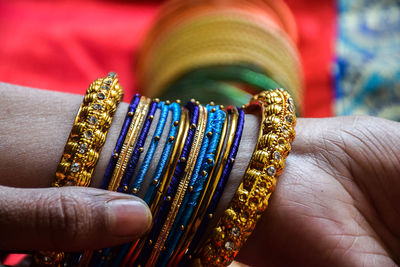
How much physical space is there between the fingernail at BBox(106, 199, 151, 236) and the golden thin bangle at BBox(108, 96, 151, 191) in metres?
0.08

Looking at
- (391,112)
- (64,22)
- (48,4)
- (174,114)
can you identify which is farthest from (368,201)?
(48,4)

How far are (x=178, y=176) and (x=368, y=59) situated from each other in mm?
1066

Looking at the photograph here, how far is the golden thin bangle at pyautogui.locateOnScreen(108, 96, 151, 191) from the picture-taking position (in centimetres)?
61

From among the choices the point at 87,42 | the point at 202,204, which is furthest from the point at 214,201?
the point at 87,42

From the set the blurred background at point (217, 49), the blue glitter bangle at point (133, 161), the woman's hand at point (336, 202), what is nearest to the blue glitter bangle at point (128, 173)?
the blue glitter bangle at point (133, 161)

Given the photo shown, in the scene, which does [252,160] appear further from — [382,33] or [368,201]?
[382,33]

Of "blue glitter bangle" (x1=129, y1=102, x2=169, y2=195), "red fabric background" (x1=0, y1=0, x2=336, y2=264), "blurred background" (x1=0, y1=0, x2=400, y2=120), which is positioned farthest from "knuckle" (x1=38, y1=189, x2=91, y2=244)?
"red fabric background" (x1=0, y1=0, x2=336, y2=264)

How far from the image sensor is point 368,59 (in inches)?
56.1

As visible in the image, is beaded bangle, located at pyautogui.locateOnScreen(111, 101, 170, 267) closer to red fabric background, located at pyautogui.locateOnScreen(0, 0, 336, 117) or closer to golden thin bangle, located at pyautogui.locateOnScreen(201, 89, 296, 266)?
golden thin bangle, located at pyautogui.locateOnScreen(201, 89, 296, 266)

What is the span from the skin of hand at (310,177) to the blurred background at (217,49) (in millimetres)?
401

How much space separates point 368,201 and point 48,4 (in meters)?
1.33

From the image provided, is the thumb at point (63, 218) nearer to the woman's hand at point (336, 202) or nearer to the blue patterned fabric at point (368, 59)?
the woman's hand at point (336, 202)

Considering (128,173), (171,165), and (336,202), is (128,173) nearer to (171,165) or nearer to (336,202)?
(171,165)

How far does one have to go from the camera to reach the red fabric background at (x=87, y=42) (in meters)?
1.32
